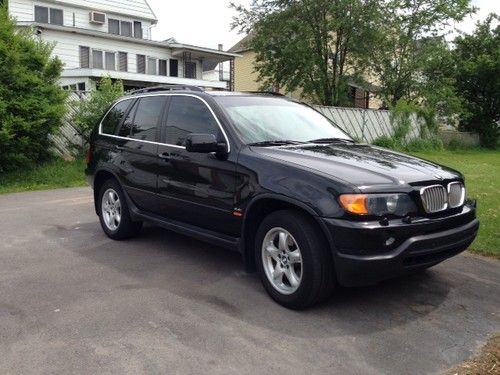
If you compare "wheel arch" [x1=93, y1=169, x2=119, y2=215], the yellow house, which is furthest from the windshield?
the yellow house

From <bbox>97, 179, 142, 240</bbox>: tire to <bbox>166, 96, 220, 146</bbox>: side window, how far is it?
124 centimetres

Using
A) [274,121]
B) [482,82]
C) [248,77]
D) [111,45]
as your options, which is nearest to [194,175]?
[274,121]

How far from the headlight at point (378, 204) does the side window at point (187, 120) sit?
5.26ft

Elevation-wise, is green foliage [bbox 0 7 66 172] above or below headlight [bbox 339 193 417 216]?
above

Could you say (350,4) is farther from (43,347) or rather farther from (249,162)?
(43,347)

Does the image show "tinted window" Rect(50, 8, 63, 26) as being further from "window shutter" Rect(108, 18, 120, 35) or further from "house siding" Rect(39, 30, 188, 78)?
"window shutter" Rect(108, 18, 120, 35)

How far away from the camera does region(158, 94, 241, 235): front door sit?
4.68 metres

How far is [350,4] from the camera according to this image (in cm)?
2270

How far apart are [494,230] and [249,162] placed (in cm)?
398

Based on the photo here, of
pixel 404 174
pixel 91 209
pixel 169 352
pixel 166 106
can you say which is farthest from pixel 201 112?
pixel 91 209

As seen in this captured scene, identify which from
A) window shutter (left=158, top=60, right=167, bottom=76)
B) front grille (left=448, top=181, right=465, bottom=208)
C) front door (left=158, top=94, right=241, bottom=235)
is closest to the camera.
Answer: front grille (left=448, top=181, right=465, bottom=208)

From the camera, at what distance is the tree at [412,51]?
25938 millimetres

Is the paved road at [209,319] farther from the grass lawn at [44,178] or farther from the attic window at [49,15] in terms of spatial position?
the attic window at [49,15]

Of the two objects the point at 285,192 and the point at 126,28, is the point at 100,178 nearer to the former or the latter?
the point at 285,192
